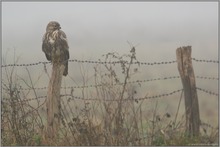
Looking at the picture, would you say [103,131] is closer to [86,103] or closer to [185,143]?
[86,103]

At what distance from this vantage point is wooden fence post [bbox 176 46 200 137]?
6945 millimetres

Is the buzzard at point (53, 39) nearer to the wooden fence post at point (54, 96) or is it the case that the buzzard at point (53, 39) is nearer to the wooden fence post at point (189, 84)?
the wooden fence post at point (54, 96)

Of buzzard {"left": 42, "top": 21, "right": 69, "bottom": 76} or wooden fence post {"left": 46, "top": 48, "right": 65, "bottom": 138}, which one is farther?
buzzard {"left": 42, "top": 21, "right": 69, "bottom": 76}

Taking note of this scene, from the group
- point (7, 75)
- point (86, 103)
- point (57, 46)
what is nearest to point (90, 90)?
point (86, 103)

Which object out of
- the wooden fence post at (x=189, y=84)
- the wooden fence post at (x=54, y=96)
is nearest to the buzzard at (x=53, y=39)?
the wooden fence post at (x=54, y=96)

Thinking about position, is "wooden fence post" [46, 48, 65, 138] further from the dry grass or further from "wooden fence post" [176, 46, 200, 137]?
"wooden fence post" [176, 46, 200, 137]

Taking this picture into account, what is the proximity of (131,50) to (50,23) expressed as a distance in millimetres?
3022

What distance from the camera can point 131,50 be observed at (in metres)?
6.36

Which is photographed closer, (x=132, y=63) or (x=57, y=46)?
(x=132, y=63)

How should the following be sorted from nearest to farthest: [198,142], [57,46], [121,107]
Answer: [121,107]
[198,142]
[57,46]

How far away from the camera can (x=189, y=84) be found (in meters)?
6.95

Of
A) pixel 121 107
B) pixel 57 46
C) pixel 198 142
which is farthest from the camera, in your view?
pixel 57 46

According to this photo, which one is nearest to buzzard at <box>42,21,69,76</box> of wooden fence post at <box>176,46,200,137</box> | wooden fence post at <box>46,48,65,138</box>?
wooden fence post at <box>46,48,65,138</box>

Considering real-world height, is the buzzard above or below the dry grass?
above
